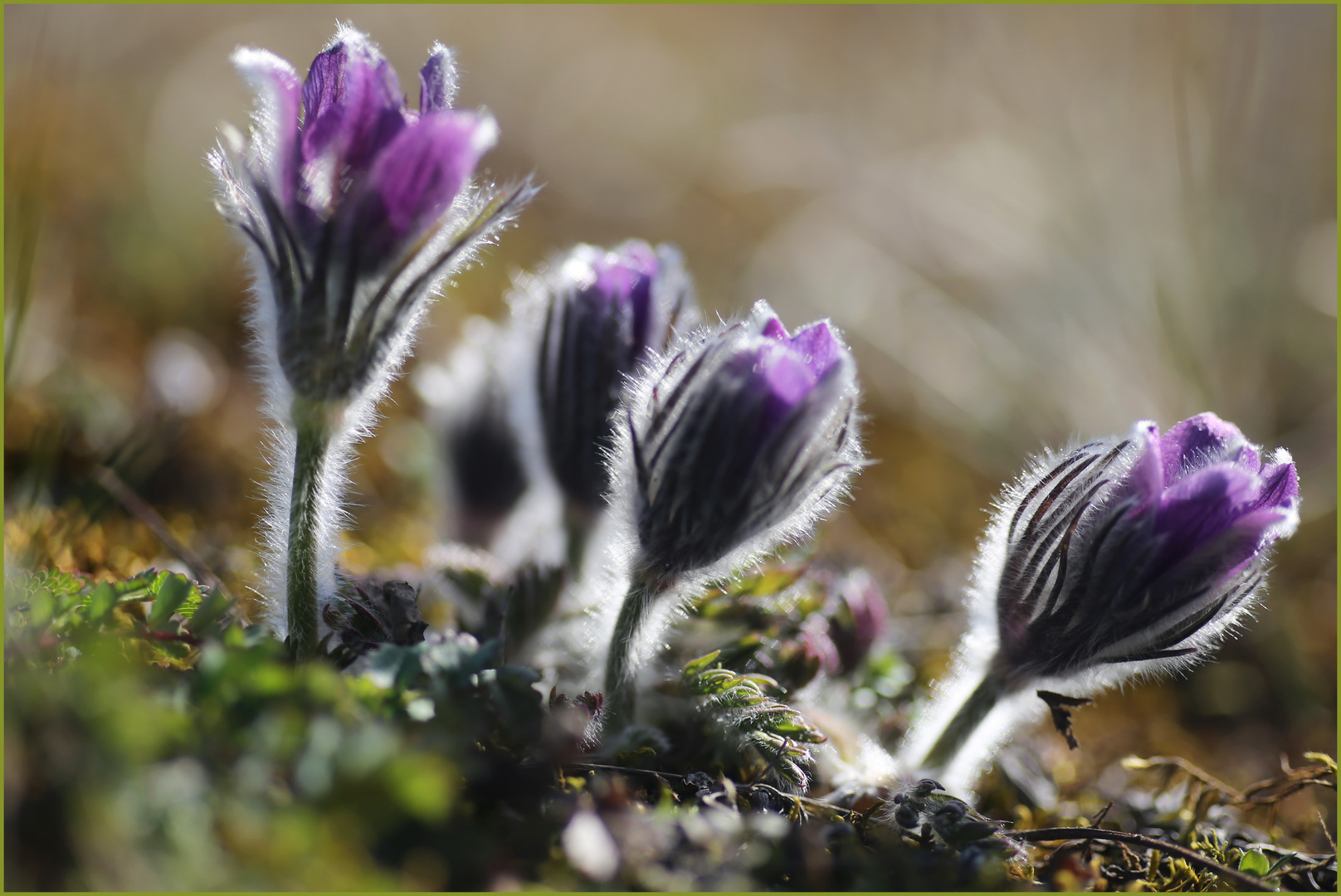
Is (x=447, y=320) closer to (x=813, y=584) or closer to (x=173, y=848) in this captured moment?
(x=813, y=584)

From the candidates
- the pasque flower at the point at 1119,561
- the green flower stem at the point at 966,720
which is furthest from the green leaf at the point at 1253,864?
the green flower stem at the point at 966,720

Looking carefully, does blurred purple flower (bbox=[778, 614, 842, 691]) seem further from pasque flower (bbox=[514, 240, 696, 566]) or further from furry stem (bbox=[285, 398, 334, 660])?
furry stem (bbox=[285, 398, 334, 660])

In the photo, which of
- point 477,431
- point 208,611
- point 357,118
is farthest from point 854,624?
point 357,118

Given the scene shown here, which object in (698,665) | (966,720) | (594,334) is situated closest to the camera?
(698,665)

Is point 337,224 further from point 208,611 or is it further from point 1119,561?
point 1119,561

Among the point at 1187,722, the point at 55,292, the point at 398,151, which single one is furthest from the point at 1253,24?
the point at 55,292

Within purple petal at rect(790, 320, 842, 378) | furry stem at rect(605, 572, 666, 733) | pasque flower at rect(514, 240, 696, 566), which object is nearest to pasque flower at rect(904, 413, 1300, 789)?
purple petal at rect(790, 320, 842, 378)
